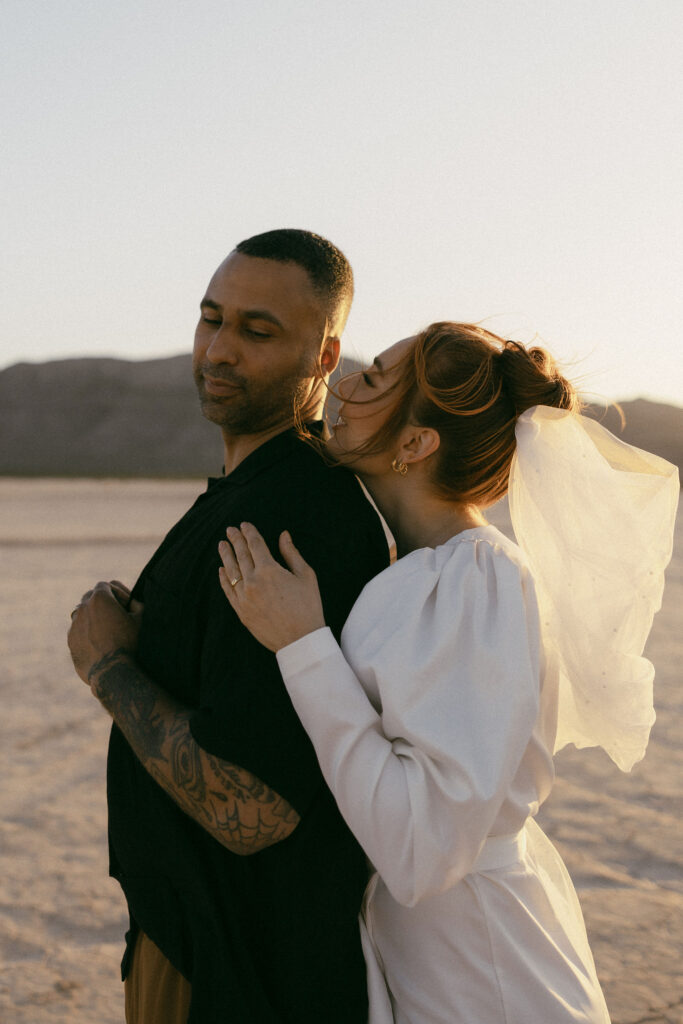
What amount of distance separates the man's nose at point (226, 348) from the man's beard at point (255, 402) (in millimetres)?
25

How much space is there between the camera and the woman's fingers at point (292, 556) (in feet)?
5.94

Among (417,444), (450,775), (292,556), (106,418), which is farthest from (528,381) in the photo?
(106,418)

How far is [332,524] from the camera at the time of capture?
72.9 inches

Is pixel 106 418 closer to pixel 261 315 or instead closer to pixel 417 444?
pixel 261 315

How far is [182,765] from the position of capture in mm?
1716

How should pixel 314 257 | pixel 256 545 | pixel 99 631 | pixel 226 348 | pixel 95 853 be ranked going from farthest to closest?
pixel 95 853 → pixel 314 257 → pixel 226 348 → pixel 99 631 → pixel 256 545

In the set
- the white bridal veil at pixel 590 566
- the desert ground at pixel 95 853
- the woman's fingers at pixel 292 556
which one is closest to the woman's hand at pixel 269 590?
the woman's fingers at pixel 292 556

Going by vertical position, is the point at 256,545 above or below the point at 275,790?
above

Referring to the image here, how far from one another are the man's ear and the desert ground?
2274 mm

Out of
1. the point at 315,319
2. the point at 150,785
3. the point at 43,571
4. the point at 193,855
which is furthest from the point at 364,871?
the point at 43,571

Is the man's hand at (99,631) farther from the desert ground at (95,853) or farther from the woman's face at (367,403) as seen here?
the desert ground at (95,853)

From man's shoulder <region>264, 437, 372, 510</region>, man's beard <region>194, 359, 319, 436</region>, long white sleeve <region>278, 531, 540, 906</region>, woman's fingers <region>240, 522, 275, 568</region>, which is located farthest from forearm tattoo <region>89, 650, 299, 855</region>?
man's beard <region>194, 359, 319, 436</region>

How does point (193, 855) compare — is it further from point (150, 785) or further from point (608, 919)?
point (608, 919)

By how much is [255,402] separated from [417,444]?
1.56 feet
